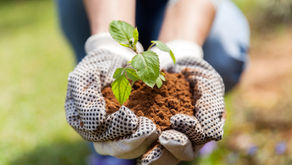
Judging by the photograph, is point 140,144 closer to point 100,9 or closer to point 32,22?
point 100,9

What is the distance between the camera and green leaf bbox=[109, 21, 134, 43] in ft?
2.95

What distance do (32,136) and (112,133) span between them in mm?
1462

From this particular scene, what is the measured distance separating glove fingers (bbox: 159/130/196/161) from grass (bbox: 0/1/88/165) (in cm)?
123

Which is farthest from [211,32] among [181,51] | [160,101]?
[160,101]

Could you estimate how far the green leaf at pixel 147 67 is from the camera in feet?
2.74

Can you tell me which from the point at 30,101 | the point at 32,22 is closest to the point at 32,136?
the point at 30,101

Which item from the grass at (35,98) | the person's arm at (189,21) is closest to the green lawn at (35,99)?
the grass at (35,98)

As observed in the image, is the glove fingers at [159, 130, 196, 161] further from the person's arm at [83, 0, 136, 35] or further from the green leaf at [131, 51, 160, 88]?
the person's arm at [83, 0, 136, 35]

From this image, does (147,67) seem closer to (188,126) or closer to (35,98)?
(188,126)

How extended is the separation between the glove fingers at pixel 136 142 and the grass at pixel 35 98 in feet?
3.71

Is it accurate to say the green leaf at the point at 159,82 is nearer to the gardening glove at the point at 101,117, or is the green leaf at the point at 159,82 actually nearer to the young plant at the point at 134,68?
the young plant at the point at 134,68

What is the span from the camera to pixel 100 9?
1.17 meters

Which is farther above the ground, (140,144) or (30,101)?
(140,144)

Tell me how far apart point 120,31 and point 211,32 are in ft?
2.77
